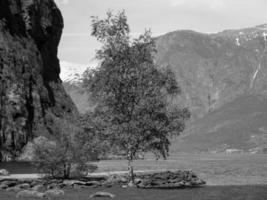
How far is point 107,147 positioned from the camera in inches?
2478

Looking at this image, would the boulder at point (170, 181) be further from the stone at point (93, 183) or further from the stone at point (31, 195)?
the stone at point (31, 195)

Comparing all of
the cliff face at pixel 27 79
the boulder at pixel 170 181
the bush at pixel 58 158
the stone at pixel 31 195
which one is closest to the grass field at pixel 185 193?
the stone at pixel 31 195

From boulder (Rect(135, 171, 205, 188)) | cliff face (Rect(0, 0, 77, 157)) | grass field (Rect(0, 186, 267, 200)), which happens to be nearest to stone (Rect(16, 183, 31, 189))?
grass field (Rect(0, 186, 267, 200))

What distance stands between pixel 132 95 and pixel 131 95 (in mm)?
133

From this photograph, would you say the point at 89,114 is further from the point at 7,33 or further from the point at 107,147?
the point at 7,33

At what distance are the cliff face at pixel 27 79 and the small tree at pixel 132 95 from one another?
83.0 metres

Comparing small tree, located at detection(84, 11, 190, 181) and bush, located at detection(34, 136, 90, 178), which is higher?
small tree, located at detection(84, 11, 190, 181)

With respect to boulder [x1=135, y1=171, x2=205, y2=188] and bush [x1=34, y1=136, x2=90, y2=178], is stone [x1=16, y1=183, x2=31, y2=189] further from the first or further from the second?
boulder [x1=135, y1=171, x2=205, y2=188]

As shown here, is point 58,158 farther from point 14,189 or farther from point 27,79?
point 27,79

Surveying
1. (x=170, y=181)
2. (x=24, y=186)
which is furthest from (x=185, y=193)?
(x=24, y=186)

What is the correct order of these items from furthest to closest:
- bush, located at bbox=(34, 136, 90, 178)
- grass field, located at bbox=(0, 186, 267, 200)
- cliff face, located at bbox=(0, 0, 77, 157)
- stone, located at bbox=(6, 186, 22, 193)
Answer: cliff face, located at bbox=(0, 0, 77, 157) < bush, located at bbox=(34, 136, 90, 178) < stone, located at bbox=(6, 186, 22, 193) < grass field, located at bbox=(0, 186, 267, 200)

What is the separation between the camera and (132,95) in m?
64.9

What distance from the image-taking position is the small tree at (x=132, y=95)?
6275 cm

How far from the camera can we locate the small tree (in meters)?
62.8
